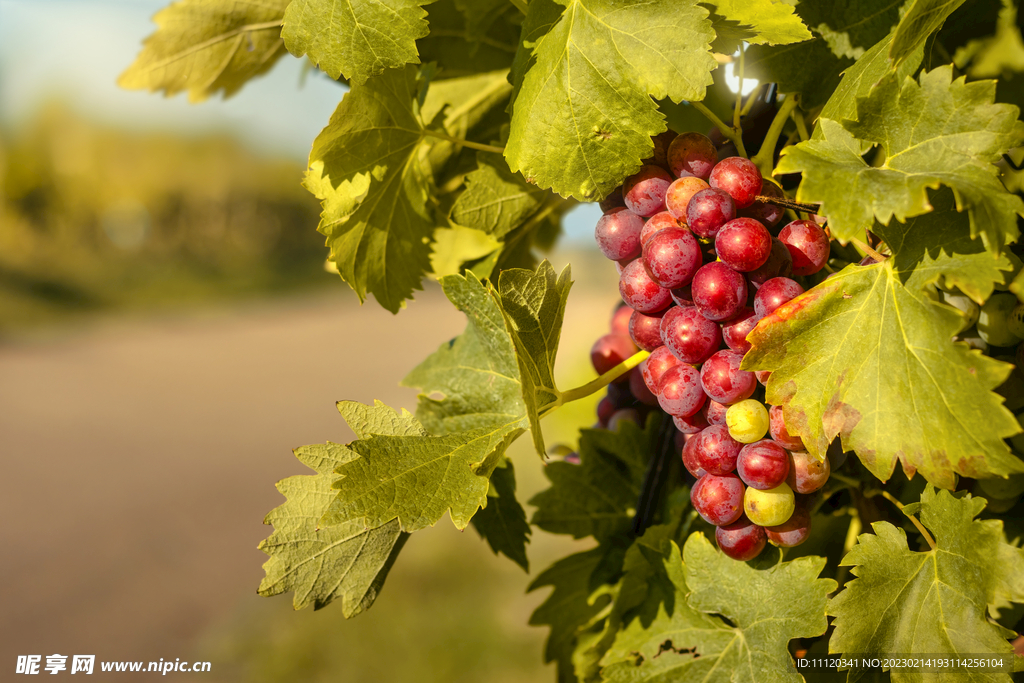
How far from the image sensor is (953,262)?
37 cm

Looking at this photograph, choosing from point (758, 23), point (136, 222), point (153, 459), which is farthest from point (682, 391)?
point (136, 222)

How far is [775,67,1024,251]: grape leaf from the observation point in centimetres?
34

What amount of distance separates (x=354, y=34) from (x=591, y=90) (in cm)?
15

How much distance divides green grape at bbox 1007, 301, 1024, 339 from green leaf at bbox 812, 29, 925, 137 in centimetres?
16

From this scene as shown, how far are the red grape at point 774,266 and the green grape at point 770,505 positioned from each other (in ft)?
0.46

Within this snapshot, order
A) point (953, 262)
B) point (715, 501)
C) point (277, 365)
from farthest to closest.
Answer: point (277, 365), point (715, 501), point (953, 262)

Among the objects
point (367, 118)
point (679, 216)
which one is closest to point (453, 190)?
point (367, 118)

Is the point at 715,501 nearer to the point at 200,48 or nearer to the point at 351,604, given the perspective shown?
the point at 351,604

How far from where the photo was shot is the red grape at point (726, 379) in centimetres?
45

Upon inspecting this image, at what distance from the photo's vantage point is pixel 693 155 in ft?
1.51

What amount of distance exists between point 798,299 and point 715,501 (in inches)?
6.2

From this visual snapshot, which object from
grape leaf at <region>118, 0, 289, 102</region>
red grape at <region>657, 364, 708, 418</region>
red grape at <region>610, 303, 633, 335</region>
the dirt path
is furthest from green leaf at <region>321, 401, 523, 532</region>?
the dirt path

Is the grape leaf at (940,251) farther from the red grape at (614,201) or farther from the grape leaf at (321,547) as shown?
the grape leaf at (321,547)

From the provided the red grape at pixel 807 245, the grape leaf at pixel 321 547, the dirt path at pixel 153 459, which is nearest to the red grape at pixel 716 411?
the red grape at pixel 807 245
